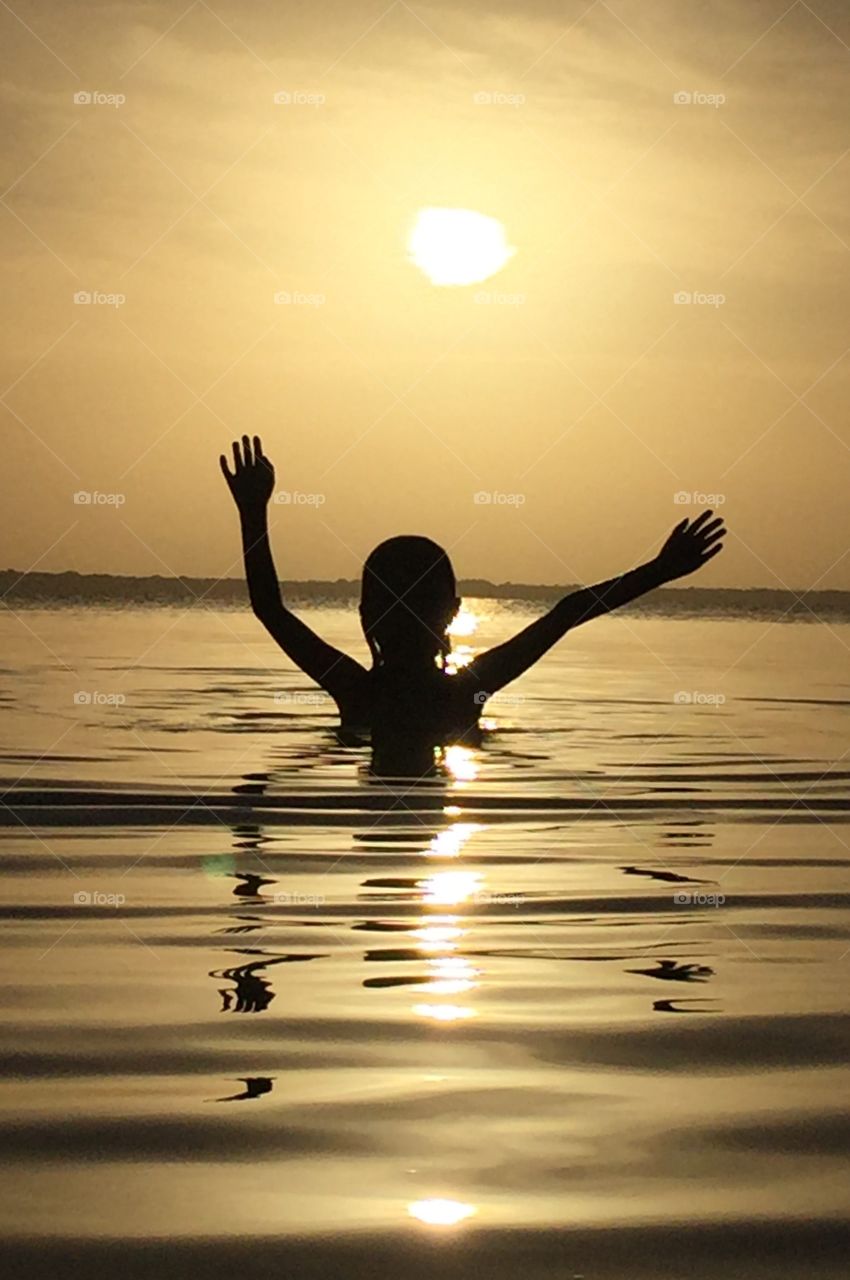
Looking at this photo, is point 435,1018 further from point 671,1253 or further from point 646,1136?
point 671,1253

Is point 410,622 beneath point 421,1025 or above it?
above

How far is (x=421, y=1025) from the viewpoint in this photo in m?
5.00

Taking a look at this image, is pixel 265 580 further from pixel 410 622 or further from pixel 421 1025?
pixel 421 1025

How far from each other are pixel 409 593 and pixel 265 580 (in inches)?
29.6

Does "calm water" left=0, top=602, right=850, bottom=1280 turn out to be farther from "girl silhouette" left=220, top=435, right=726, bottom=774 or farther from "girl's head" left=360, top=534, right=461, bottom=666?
"girl's head" left=360, top=534, right=461, bottom=666

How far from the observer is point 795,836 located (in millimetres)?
9578

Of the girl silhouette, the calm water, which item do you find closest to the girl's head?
the girl silhouette

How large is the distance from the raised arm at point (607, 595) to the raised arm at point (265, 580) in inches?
29.9

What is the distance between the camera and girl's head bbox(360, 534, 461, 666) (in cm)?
877

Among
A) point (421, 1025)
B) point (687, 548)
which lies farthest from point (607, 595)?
point (421, 1025)

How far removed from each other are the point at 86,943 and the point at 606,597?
3.05m

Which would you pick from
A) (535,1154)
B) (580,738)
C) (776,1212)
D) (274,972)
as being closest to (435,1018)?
(274,972)

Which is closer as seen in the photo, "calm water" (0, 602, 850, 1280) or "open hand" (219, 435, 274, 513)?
"calm water" (0, 602, 850, 1280)

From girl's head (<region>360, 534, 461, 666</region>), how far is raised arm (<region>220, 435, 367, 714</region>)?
29cm
